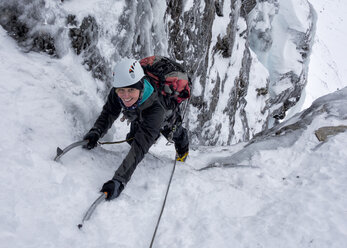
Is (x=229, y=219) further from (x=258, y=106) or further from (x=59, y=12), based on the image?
(x=258, y=106)

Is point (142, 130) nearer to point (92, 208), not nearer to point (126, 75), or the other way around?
point (126, 75)

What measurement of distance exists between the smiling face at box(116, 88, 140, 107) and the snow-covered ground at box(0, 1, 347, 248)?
89cm

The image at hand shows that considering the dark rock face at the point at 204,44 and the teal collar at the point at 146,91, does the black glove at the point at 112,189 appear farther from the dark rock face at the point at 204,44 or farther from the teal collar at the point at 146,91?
the dark rock face at the point at 204,44

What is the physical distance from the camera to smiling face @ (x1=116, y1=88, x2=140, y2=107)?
112 inches

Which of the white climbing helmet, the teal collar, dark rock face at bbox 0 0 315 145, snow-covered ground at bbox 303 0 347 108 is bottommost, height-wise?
snow-covered ground at bbox 303 0 347 108

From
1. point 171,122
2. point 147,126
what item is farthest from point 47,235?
point 171,122

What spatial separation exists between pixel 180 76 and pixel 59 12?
202cm

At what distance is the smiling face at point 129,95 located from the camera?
2840 millimetres

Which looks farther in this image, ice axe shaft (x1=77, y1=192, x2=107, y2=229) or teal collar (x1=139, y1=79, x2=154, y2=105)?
teal collar (x1=139, y1=79, x2=154, y2=105)

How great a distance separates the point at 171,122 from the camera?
3928mm

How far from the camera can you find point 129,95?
9.36 feet

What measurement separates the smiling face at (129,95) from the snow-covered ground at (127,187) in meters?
0.89

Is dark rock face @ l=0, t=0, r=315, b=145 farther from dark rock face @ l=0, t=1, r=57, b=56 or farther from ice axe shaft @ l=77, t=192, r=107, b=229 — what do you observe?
ice axe shaft @ l=77, t=192, r=107, b=229

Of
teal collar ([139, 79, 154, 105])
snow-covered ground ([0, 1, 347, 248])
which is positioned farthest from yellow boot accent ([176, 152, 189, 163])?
teal collar ([139, 79, 154, 105])
